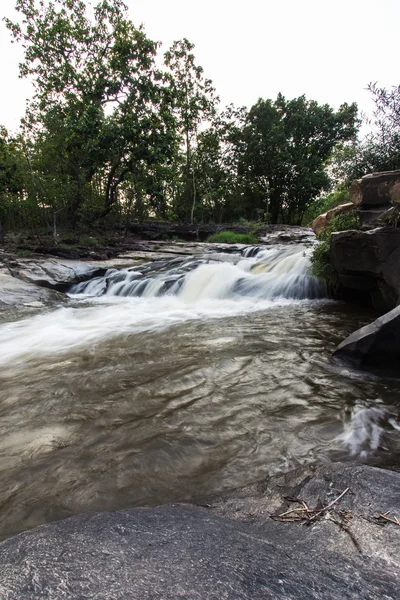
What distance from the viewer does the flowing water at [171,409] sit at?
193cm

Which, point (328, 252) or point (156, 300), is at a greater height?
point (328, 252)

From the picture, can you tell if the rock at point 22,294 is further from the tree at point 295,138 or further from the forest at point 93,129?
the tree at point 295,138

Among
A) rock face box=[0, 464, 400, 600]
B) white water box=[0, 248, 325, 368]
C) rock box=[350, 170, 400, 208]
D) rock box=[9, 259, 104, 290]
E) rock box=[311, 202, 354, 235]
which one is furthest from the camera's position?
rock box=[9, 259, 104, 290]

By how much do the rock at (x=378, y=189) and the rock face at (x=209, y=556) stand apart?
224 inches

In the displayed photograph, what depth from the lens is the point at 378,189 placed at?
596 centimetres

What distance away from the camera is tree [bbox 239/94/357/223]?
90.4 feet

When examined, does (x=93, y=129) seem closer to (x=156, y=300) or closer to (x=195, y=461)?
(x=156, y=300)

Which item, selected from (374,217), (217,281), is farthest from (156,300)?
(374,217)

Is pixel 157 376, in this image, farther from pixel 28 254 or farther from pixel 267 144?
pixel 267 144

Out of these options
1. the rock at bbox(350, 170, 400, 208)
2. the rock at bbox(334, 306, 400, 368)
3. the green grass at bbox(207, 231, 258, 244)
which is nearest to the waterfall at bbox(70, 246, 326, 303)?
the rock at bbox(350, 170, 400, 208)

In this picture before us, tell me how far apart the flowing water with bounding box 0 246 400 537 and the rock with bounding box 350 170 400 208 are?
2178 mm

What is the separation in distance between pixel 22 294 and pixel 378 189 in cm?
854

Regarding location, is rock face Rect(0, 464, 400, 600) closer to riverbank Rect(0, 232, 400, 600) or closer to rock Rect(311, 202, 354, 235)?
riverbank Rect(0, 232, 400, 600)

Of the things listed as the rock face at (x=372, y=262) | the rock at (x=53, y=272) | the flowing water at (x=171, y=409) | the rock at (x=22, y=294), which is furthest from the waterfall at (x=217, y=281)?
the flowing water at (x=171, y=409)
